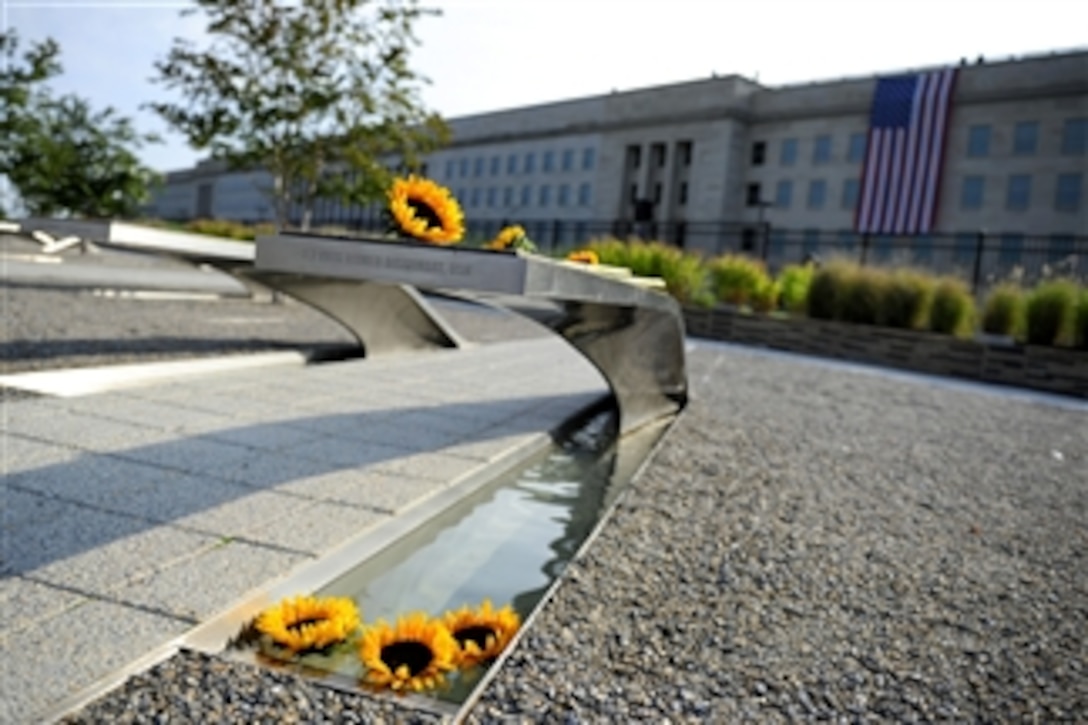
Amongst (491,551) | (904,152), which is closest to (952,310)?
(491,551)

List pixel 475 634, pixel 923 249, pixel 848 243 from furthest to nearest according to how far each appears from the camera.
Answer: pixel 848 243 → pixel 923 249 → pixel 475 634

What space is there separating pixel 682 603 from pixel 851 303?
11.7 metres

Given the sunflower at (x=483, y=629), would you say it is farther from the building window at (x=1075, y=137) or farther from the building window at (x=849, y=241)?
the building window at (x=1075, y=137)

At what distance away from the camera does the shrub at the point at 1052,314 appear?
36.8 ft

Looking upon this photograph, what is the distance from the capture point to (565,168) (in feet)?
180

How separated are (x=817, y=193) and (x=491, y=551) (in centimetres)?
4465

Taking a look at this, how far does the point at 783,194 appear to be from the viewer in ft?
150

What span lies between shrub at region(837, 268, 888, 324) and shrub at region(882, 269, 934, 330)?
0.09 metres

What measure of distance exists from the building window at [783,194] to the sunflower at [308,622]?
152 feet

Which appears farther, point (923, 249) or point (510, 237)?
point (923, 249)

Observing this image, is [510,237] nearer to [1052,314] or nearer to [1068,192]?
[1052,314]

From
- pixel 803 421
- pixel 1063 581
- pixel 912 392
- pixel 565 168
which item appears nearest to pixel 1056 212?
pixel 565 168

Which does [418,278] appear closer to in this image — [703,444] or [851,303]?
[703,444]

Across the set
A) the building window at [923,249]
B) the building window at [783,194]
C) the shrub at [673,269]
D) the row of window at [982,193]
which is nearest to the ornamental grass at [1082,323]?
the shrub at [673,269]
